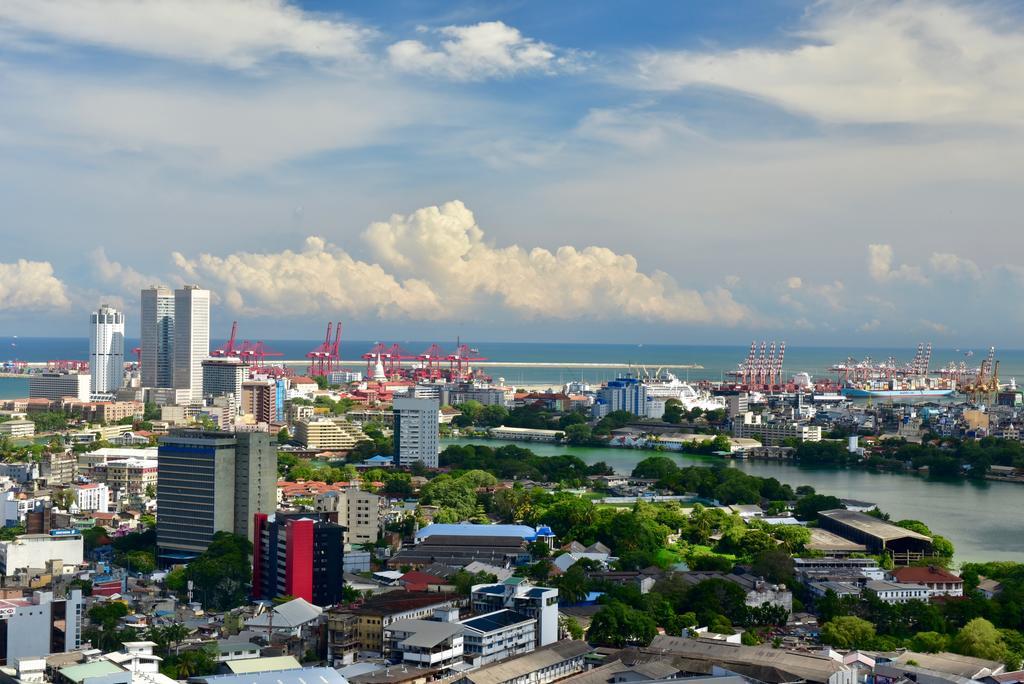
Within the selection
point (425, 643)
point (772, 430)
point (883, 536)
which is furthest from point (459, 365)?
point (425, 643)

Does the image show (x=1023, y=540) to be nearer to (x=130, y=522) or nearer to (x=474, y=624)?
A: (x=474, y=624)

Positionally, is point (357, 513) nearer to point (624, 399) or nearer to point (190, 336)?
point (624, 399)

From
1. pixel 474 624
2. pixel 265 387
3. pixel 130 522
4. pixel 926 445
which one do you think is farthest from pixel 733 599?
pixel 265 387

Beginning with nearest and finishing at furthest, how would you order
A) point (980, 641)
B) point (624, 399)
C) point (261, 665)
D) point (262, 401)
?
point (261, 665) → point (980, 641) → point (262, 401) → point (624, 399)

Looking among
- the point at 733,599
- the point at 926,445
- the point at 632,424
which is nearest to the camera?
the point at 733,599

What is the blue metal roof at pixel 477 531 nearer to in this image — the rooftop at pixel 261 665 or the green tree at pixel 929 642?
the green tree at pixel 929 642
